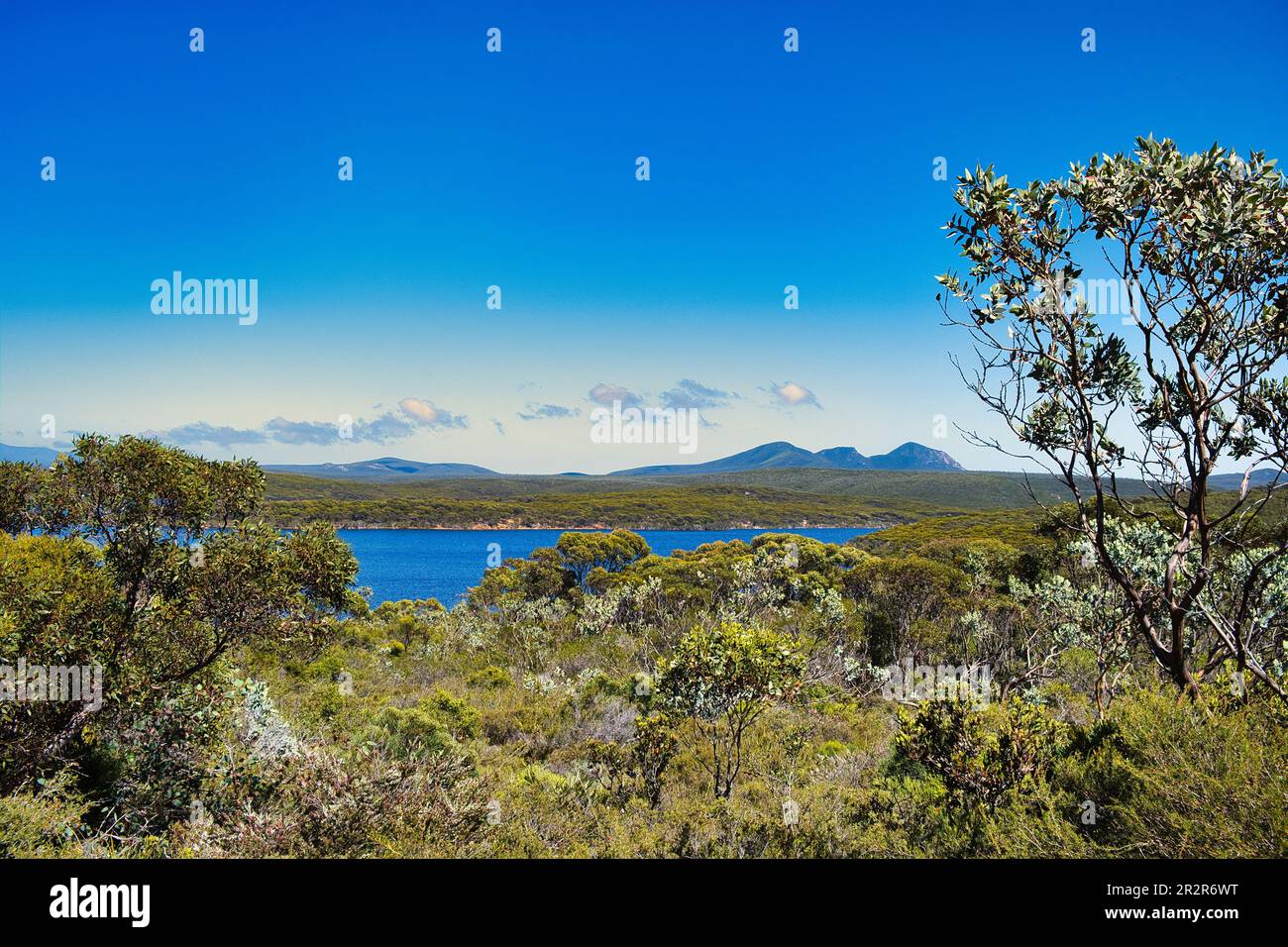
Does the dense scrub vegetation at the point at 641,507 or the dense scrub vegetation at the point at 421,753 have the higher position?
the dense scrub vegetation at the point at 421,753

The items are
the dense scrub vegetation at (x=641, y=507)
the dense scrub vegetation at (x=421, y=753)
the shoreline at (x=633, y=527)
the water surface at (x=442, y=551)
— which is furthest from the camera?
the dense scrub vegetation at (x=641, y=507)

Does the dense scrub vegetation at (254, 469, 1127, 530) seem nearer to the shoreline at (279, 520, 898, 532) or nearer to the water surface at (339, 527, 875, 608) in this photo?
the shoreline at (279, 520, 898, 532)

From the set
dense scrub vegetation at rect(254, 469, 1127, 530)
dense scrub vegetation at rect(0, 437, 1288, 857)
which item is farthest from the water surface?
dense scrub vegetation at rect(0, 437, 1288, 857)

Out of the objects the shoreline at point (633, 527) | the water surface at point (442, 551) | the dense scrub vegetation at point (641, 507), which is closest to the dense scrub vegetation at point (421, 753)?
the water surface at point (442, 551)

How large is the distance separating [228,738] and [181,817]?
978 millimetres

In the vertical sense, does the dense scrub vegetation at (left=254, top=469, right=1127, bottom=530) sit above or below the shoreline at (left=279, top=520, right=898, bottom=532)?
above

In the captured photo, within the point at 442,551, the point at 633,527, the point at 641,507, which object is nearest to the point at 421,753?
the point at 442,551

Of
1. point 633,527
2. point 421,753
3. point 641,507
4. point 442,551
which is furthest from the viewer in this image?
Result: point 641,507

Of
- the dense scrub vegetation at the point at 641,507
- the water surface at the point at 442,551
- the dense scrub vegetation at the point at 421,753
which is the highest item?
the dense scrub vegetation at the point at 421,753

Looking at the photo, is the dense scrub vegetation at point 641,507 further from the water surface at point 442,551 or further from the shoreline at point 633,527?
the water surface at point 442,551

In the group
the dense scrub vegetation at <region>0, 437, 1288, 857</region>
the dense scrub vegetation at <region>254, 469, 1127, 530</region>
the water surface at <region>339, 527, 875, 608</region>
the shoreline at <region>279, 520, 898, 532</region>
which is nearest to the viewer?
the dense scrub vegetation at <region>0, 437, 1288, 857</region>

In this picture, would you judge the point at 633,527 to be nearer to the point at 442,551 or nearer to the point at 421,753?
the point at 442,551

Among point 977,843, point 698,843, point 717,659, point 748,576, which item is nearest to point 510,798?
point 698,843
